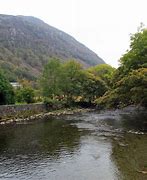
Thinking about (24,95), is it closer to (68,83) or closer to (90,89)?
(68,83)

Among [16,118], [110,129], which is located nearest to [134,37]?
[110,129]

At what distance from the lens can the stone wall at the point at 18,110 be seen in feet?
181

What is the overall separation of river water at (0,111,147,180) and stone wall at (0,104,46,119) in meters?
10.5

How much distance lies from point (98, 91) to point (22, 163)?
59014mm

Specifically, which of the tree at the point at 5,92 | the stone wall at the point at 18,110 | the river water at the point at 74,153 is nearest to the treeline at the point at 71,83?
the tree at the point at 5,92

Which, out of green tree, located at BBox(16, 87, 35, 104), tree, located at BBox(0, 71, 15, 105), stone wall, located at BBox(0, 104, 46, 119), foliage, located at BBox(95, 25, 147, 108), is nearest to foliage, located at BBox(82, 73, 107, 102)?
green tree, located at BBox(16, 87, 35, 104)

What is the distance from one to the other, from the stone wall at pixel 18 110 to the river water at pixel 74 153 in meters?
10.5

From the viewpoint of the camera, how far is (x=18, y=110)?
58.3 metres

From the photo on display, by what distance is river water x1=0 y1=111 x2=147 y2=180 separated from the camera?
2339 cm

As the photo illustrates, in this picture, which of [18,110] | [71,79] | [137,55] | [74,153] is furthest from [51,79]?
[74,153]

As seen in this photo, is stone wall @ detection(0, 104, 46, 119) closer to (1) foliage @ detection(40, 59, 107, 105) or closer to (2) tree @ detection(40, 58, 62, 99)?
(2) tree @ detection(40, 58, 62, 99)

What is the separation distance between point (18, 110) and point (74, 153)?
30.3m

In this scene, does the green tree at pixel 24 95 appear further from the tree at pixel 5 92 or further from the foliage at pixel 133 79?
the foliage at pixel 133 79

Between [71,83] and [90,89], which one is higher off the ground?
[71,83]
